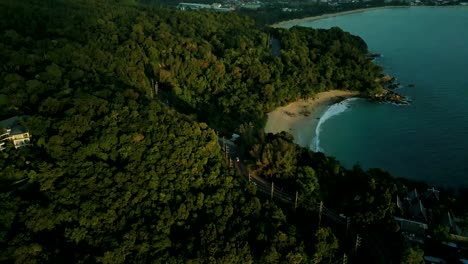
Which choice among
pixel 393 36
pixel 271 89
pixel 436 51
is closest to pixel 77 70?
pixel 271 89

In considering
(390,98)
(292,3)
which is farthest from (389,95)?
(292,3)

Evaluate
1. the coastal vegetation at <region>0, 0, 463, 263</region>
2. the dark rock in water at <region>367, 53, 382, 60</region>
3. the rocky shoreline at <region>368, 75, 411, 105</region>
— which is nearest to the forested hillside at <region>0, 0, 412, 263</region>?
the coastal vegetation at <region>0, 0, 463, 263</region>

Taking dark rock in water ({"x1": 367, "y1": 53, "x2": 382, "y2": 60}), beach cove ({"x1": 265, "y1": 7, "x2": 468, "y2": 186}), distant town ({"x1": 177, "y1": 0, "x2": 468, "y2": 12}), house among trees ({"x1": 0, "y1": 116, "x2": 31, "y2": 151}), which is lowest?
beach cove ({"x1": 265, "y1": 7, "x2": 468, "y2": 186})

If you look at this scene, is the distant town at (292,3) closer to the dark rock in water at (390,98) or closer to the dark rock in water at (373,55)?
the dark rock in water at (373,55)

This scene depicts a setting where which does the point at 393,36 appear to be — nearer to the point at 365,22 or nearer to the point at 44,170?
the point at 365,22

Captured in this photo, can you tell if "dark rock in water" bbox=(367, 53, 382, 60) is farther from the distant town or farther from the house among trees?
the house among trees

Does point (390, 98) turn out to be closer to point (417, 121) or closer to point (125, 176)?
point (417, 121)
